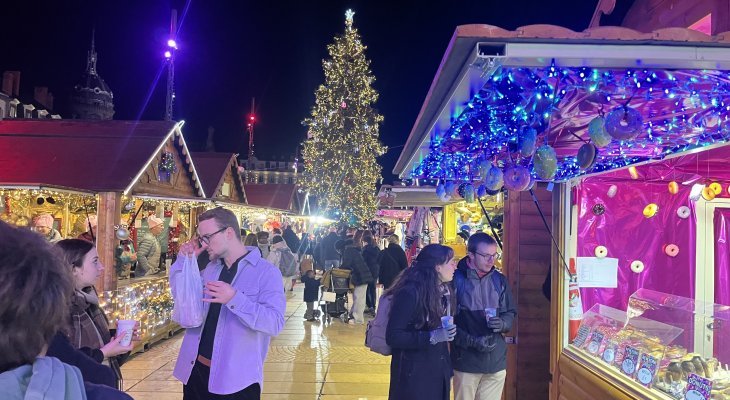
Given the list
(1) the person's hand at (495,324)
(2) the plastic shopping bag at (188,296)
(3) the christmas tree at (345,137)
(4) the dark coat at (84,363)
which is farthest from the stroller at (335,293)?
(3) the christmas tree at (345,137)

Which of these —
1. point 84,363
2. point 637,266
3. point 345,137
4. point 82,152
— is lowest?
point 84,363

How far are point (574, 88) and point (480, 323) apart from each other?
6.52 ft

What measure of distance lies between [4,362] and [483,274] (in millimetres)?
3626

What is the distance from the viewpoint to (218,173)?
21.3m

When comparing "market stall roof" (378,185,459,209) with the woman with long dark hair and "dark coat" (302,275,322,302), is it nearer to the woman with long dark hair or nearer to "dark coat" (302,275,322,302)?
"dark coat" (302,275,322,302)

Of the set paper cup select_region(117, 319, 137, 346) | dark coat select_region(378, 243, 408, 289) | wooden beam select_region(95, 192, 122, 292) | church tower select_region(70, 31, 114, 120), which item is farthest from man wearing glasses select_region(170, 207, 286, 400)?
church tower select_region(70, 31, 114, 120)

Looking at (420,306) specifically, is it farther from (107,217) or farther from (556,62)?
(107,217)

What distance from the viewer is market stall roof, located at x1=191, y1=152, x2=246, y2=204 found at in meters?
20.7

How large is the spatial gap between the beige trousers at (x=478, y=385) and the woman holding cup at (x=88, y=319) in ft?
8.13

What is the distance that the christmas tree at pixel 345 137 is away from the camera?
3081 cm

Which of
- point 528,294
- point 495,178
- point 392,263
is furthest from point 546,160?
point 392,263

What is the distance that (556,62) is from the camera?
2453 mm

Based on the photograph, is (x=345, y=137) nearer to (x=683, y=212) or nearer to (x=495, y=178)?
(x=683, y=212)

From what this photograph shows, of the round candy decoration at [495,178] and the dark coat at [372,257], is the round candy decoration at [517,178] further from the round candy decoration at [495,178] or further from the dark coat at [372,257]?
the dark coat at [372,257]
